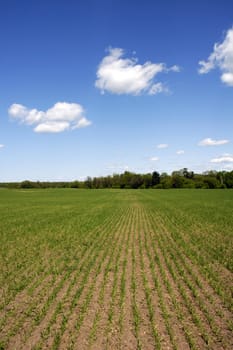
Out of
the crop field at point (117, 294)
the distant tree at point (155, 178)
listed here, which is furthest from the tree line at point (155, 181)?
the crop field at point (117, 294)

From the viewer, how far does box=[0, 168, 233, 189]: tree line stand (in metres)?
127

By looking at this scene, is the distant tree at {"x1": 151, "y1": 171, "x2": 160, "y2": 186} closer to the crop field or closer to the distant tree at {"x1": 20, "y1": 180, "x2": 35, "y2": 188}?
the distant tree at {"x1": 20, "y1": 180, "x2": 35, "y2": 188}

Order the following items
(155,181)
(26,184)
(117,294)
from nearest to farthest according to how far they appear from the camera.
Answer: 1. (117,294)
2. (155,181)
3. (26,184)

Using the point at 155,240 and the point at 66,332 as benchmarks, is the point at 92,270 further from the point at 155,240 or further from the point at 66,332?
the point at 155,240

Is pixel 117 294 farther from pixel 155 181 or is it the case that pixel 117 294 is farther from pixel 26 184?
pixel 26 184

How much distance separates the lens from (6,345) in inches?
194

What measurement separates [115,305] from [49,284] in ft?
9.08

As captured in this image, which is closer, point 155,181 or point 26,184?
point 155,181

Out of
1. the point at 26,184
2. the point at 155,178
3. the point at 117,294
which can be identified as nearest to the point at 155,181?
the point at 155,178

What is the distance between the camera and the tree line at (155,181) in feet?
415

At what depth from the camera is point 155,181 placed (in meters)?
146

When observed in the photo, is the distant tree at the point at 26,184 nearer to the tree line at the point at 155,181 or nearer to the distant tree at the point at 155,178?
the tree line at the point at 155,181

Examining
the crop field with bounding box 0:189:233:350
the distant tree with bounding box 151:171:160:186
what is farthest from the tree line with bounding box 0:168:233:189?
the crop field with bounding box 0:189:233:350

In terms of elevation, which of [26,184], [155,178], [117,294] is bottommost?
[117,294]
